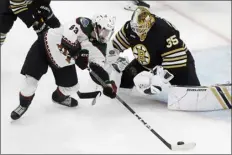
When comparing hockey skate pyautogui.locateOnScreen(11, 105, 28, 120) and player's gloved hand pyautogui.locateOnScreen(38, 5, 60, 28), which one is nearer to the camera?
hockey skate pyautogui.locateOnScreen(11, 105, 28, 120)

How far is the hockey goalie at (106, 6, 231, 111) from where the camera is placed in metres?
2.32

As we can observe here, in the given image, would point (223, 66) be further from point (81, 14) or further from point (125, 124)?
point (81, 14)

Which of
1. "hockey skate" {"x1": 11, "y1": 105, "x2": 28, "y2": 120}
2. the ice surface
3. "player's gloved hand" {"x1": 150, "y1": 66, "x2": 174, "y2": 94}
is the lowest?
the ice surface

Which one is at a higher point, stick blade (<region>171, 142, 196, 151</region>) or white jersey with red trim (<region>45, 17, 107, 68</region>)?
white jersey with red trim (<region>45, 17, 107, 68</region>)

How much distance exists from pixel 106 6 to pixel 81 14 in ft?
1.13

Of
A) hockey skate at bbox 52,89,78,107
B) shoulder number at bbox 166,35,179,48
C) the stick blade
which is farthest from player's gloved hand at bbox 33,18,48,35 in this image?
the stick blade

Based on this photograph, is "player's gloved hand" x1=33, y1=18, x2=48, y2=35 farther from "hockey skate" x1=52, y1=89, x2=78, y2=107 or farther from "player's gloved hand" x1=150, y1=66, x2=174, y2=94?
"player's gloved hand" x1=150, y1=66, x2=174, y2=94

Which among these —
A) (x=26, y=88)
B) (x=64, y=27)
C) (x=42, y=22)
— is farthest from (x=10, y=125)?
(x=42, y=22)

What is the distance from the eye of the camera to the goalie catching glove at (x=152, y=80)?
7.60 ft

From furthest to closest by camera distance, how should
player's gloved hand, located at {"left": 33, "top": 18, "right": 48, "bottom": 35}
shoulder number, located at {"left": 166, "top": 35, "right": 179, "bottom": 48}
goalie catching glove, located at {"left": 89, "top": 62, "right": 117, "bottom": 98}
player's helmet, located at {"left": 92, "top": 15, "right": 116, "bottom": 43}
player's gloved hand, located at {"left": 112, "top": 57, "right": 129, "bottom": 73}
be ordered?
1. player's gloved hand, located at {"left": 33, "top": 18, "right": 48, "bottom": 35}
2. player's gloved hand, located at {"left": 112, "top": 57, "right": 129, "bottom": 73}
3. shoulder number, located at {"left": 166, "top": 35, "right": 179, "bottom": 48}
4. goalie catching glove, located at {"left": 89, "top": 62, "right": 117, "bottom": 98}
5. player's helmet, located at {"left": 92, "top": 15, "right": 116, "bottom": 43}

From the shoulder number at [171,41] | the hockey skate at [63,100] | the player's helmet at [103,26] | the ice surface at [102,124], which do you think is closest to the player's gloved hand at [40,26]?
the ice surface at [102,124]

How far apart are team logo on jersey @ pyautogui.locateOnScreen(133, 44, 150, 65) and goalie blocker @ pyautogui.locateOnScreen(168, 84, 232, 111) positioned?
216 mm

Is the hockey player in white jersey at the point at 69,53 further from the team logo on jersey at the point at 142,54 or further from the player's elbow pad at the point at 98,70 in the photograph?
the team logo on jersey at the point at 142,54

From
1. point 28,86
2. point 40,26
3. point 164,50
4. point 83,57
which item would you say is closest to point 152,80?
point 164,50
